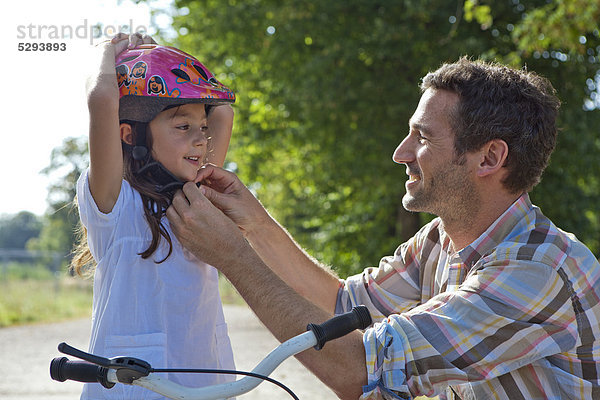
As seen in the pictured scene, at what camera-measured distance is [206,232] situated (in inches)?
92.6

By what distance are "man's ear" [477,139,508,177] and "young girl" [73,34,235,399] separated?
40.2 inches

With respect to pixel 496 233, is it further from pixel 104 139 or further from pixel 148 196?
pixel 104 139

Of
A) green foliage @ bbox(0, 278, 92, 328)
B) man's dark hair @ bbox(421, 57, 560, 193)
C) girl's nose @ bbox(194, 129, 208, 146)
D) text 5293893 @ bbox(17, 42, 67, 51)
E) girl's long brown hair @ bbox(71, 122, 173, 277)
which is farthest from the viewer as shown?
green foliage @ bbox(0, 278, 92, 328)

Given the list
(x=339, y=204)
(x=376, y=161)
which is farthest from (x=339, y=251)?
(x=376, y=161)

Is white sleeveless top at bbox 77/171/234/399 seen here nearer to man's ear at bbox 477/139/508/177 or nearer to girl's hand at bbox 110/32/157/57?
girl's hand at bbox 110/32/157/57

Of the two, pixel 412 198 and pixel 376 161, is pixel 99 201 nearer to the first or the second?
pixel 412 198

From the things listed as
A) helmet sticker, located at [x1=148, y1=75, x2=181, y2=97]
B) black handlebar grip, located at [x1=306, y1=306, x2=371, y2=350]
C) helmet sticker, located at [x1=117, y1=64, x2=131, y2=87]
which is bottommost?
black handlebar grip, located at [x1=306, y1=306, x2=371, y2=350]

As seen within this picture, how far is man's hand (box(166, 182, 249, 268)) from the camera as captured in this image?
2346mm

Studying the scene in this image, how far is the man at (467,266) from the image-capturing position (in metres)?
2.30

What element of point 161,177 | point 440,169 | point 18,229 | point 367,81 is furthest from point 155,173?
point 18,229

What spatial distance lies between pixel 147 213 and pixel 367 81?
9953 mm

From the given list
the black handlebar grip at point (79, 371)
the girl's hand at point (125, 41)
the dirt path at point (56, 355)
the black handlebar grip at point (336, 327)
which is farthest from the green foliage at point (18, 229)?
the black handlebar grip at point (336, 327)

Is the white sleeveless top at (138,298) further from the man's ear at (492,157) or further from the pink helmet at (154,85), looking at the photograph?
the man's ear at (492,157)

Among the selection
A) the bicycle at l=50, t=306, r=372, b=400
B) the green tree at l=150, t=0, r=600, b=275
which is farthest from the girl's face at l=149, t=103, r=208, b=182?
the green tree at l=150, t=0, r=600, b=275
